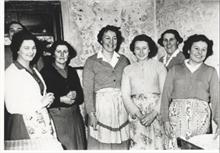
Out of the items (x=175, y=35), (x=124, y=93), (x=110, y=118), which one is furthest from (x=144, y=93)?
(x=175, y=35)

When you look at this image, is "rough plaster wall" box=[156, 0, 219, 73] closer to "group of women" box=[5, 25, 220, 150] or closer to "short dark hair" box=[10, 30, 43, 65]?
"group of women" box=[5, 25, 220, 150]

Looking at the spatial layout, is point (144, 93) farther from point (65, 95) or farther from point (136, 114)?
point (65, 95)

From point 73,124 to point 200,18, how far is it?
2.52 ft

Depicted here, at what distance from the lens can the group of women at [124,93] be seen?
1.55 metres

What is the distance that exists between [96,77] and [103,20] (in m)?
0.27

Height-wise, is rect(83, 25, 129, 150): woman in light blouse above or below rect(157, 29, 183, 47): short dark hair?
below

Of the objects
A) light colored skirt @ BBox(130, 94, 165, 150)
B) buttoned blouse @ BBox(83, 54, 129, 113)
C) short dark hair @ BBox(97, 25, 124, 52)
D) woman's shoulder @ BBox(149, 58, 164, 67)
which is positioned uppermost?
short dark hair @ BBox(97, 25, 124, 52)

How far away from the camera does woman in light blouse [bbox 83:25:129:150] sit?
158 cm

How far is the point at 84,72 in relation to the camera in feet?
5.20

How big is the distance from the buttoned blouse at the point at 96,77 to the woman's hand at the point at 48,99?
155mm

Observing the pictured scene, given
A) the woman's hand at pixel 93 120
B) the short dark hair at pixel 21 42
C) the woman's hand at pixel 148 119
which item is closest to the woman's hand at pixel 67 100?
the woman's hand at pixel 93 120

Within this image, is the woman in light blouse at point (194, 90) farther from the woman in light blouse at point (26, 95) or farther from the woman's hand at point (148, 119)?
the woman in light blouse at point (26, 95)

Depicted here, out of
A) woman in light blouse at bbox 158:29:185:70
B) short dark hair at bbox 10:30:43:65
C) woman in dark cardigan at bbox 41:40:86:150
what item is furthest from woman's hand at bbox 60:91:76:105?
woman in light blouse at bbox 158:29:185:70

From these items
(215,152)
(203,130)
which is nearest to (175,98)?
(203,130)
